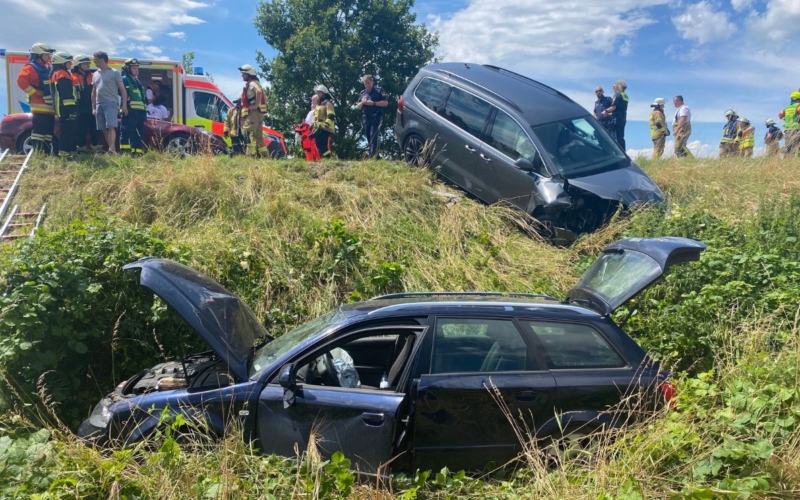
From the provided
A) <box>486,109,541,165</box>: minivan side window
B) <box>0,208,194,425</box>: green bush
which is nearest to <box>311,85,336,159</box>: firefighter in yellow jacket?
<box>486,109,541,165</box>: minivan side window

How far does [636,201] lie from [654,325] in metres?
2.58

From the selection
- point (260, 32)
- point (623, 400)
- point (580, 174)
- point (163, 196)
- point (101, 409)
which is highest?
point (260, 32)

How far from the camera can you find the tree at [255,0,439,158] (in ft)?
67.9

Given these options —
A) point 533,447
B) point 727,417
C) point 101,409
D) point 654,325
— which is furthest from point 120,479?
point 654,325

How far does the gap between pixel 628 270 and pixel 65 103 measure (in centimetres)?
981

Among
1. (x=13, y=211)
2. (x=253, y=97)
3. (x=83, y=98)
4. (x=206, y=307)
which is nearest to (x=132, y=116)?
(x=83, y=98)

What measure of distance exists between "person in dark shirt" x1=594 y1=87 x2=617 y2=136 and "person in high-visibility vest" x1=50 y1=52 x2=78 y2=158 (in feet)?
34.2

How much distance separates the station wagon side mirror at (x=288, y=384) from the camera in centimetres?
382

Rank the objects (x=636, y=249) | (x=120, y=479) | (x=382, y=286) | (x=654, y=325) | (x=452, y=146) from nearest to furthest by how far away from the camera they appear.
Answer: (x=120, y=479)
(x=636, y=249)
(x=654, y=325)
(x=382, y=286)
(x=452, y=146)

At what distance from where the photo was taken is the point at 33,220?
27.6 feet

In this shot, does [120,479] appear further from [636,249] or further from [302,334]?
[636,249]

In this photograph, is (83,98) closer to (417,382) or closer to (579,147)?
(579,147)

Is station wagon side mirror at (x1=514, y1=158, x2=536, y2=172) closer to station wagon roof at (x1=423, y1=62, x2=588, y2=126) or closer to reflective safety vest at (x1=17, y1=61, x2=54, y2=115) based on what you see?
station wagon roof at (x1=423, y1=62, x2=588, y2=126)

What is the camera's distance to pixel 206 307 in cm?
437
